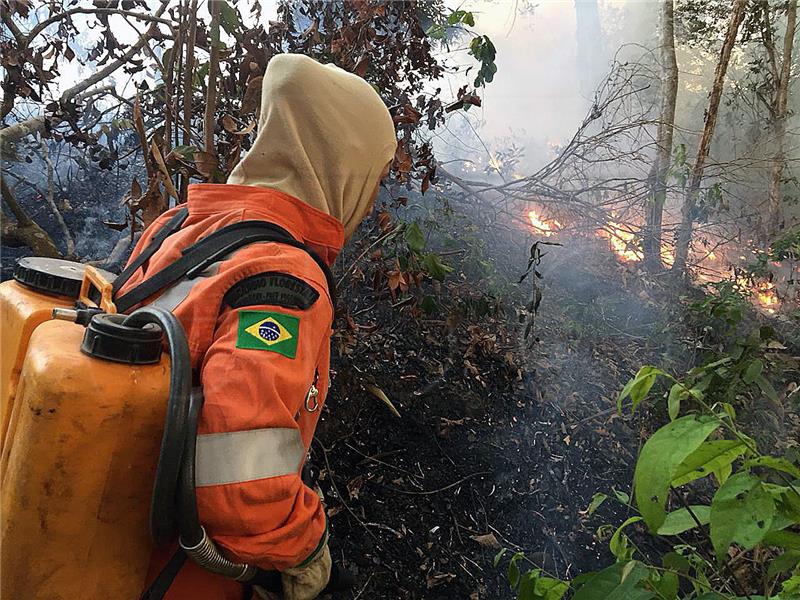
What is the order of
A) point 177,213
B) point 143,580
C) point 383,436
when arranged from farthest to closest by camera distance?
point 383,436, point 177,213, point 143,580

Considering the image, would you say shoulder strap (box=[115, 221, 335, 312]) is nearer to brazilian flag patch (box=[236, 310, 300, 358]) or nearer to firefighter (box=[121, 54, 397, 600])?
firefighter (box=[121, 54, 397, 600])

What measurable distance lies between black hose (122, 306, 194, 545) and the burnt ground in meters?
1.71

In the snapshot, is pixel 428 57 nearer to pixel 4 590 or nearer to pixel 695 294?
pixel 4 590

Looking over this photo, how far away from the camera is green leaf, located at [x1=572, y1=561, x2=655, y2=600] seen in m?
0.77

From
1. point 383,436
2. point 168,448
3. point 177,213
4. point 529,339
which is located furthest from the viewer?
point 529,339

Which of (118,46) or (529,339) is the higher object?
(118,46)

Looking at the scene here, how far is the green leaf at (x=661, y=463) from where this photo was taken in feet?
2.02

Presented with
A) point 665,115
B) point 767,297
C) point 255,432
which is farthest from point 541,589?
point 767,297

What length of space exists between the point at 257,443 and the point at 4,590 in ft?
1.49

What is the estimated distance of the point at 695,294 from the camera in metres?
6.02

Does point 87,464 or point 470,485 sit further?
point 470,485

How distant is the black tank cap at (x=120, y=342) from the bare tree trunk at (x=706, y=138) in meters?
6.23

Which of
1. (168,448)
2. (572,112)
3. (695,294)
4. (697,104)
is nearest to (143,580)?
(168,448)

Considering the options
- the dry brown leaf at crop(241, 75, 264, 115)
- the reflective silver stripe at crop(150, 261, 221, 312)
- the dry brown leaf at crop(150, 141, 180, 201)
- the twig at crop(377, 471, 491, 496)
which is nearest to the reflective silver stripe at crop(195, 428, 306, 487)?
the reflective silver stripe at crop(150, 261, 221, 312)
